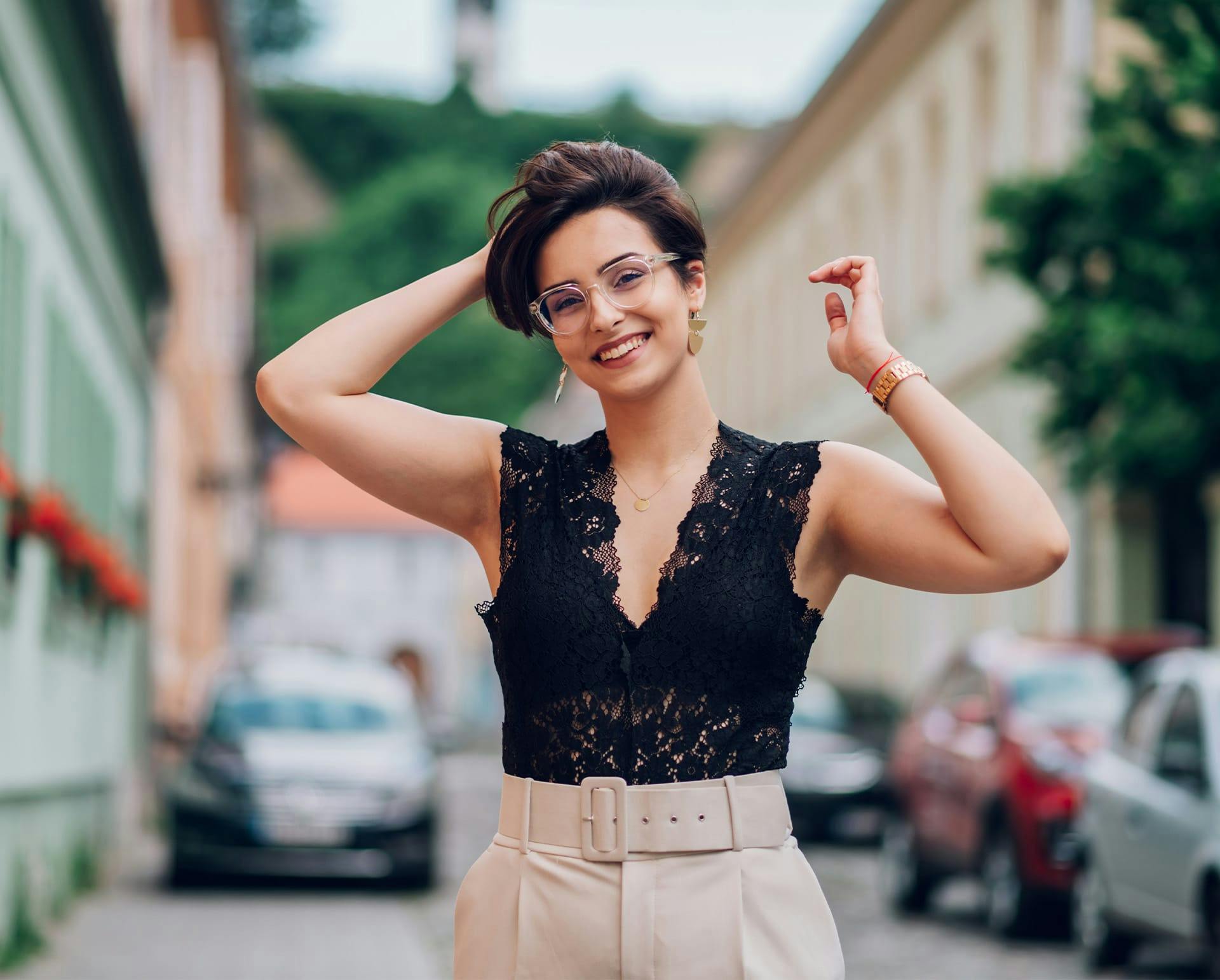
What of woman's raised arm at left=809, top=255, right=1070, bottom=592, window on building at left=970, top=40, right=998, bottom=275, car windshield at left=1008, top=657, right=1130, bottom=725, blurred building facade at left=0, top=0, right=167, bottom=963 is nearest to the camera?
woman's raised arm at left=809, top=255, right=1070, bottom=592

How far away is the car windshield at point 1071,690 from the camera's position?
14.4 m

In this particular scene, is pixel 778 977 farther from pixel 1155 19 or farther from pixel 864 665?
pixel 864 665

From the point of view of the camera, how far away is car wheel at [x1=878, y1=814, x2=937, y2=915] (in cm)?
1554

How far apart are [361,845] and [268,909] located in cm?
150

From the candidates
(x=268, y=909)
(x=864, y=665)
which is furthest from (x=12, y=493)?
(x=864, y=665)

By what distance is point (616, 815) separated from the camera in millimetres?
2908

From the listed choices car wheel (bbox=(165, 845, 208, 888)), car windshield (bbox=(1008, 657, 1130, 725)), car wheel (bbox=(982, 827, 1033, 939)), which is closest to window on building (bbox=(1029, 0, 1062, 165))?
car windshield (bbox=(1008, 657, 1130, 725))

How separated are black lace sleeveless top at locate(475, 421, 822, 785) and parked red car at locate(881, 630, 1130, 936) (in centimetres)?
1067

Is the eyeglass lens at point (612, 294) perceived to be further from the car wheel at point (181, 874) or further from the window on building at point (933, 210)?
the window on building at point (933, 210)

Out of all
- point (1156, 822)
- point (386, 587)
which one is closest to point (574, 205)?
point (1156, 822)

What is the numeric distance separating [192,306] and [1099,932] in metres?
22.1

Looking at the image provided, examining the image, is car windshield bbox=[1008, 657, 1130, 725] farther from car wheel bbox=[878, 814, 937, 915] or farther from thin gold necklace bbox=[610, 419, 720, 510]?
thin gold necklace bbox=[610, 419, 720, 510]

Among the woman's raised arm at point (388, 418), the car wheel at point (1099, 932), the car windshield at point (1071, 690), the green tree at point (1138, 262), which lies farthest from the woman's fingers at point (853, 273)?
the green tree at point (1138, 262)

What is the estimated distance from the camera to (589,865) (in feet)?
9.58
